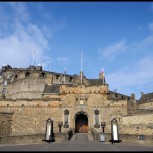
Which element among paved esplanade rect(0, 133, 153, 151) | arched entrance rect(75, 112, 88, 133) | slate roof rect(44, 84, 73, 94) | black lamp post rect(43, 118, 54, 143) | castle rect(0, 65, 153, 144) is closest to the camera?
paved esplanade rect(0, 133, 153, 151)

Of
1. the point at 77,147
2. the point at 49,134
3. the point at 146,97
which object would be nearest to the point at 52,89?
the point at 49,134

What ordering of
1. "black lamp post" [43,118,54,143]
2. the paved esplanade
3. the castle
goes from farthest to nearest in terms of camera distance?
the castle → "black lamp post" [43,118,54,143] → the paved esplanade

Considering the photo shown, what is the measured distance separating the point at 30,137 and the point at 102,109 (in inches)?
669

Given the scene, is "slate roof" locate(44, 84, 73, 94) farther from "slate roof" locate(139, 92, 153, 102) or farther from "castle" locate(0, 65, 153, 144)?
"slate roof" locate(139, 92, 153, 102)

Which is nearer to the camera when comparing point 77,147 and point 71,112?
point 77,147

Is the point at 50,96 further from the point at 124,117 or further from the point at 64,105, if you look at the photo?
the point at 124,117

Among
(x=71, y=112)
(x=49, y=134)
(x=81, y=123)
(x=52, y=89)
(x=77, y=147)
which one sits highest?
(x=52, y=89)

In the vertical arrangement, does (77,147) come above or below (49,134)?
below

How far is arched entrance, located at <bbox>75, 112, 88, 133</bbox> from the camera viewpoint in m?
37.0

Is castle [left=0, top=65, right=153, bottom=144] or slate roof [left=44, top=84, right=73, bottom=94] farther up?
slate roof [left=44, top=84, right=73, bottom=94]

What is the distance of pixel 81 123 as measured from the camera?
123 ft

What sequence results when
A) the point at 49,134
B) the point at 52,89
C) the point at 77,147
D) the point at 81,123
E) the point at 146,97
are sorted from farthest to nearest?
the point at 146,97, the point at 52,89, the point at 81,123, the point at 49,134, the point at 77,147

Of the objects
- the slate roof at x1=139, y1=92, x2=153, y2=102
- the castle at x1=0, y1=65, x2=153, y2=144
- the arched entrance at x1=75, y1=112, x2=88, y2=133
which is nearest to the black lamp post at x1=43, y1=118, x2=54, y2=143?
the castle at x1=0, y1=65, x2=153, y2=144

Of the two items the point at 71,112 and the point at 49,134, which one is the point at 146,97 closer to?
the point at 71,112
